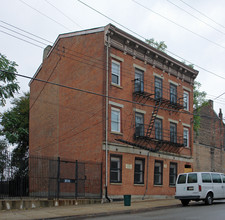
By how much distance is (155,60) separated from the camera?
87.5ft

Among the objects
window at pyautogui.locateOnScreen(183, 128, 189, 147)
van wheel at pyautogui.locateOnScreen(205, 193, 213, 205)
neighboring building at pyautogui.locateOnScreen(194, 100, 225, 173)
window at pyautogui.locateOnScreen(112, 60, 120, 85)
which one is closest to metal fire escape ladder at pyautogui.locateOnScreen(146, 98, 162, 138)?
window at pyautogui.locateOnScreen(112, 60, 120, 85)

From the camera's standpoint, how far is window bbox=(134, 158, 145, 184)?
77.3 ft

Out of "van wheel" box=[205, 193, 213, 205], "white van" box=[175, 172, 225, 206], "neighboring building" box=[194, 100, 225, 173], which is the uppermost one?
"neighboring building" box=[194, 100, 225, 173]

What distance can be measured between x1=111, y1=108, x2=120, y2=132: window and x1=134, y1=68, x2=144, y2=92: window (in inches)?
104

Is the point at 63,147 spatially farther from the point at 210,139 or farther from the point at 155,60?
the point at 210,139

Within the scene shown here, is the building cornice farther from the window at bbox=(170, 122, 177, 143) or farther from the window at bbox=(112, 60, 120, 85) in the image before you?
the window at bbox=(170, 122, 177, 143)

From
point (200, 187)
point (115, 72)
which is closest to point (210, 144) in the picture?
point (115, 72)

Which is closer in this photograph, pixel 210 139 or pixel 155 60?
pixel 155 60

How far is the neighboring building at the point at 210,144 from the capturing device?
3878cm

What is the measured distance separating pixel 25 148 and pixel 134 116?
57.4 feet

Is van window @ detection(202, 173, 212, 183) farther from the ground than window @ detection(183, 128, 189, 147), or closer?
closer

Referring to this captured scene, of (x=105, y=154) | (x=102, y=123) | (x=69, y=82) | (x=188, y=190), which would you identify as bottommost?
(x=188, y=190)

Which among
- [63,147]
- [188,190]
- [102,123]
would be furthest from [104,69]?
[188,190]

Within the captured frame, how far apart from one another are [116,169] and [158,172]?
5041 millimetres
